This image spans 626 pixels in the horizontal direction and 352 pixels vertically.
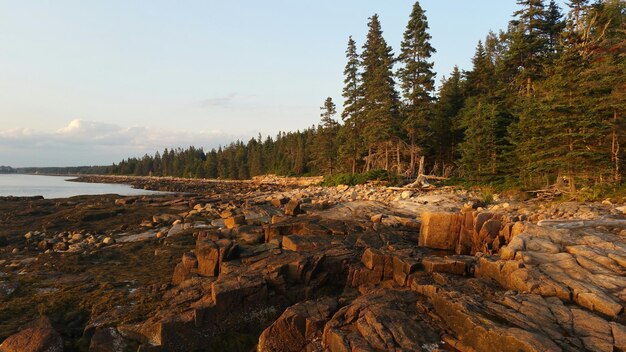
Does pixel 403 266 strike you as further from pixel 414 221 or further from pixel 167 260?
pixel 167 260

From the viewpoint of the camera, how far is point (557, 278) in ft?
24.2

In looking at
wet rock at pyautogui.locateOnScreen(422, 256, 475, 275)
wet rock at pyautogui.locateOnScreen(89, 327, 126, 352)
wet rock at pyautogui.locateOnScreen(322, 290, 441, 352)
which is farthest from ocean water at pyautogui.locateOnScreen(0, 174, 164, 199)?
wet rock at pyautogui.locateOnScreen(322, 290, 441, 352)

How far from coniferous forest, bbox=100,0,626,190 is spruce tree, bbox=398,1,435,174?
107 mm

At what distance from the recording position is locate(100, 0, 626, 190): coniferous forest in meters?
18.0

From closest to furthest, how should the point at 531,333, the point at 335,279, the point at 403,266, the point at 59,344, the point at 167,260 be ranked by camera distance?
1. the point at 531,333
2. the point at 59,344
3. the point at 403,266
4. the point at 335,279
5. the point at 167,260

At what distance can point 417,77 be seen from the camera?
117 feet

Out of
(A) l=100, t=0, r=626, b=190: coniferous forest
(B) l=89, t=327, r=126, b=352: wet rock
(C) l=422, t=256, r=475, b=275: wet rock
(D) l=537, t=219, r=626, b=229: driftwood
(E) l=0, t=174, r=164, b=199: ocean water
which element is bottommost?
(E) l=0, t=174, r=164, b=199: ocean water

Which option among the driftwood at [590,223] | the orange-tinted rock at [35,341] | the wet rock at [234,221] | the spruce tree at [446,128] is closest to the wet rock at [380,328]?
the orange-tinted rock at [35,341]

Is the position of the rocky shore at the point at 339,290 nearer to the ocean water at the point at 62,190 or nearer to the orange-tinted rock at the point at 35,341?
the orange-tinted rock at the point at 35,341

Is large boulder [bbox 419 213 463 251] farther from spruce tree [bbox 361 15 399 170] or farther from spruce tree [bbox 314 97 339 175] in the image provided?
spruce tree [bbox 314 97 339 175]

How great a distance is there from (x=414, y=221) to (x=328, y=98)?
1686 inches

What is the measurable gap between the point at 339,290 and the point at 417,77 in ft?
103

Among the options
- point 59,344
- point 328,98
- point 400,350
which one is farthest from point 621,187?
point 328,98

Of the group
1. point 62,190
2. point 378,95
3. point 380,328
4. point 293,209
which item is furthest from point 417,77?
point 62,190
